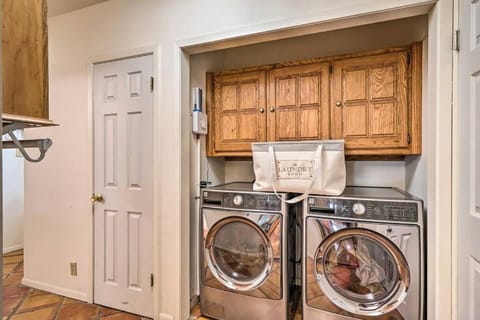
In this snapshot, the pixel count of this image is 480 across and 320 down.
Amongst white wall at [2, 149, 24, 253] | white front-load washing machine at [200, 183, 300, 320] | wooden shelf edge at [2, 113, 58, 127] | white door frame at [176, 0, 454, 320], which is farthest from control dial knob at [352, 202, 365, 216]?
white wall at [2, 149, 24, 253]

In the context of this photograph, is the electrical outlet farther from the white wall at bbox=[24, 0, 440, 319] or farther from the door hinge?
the door hinge

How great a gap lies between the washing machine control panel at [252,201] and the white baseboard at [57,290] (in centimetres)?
158

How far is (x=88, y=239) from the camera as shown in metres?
2.47

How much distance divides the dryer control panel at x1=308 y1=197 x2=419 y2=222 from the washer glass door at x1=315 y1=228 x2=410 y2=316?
104 millimetres

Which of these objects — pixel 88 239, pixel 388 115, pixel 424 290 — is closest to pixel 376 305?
pixel 424 290

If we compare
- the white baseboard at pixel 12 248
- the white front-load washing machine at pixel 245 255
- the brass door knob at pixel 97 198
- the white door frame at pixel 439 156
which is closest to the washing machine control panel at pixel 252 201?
the white front-load washing machine at pixel 245 255

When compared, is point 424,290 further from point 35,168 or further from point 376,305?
point 35,168

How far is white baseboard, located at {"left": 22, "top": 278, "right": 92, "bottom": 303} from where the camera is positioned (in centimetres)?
251

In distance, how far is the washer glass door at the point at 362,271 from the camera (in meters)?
1.69

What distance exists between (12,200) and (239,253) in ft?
12.1

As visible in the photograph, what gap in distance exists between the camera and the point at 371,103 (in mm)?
→ 2000

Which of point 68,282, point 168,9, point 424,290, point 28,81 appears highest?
point 168,9

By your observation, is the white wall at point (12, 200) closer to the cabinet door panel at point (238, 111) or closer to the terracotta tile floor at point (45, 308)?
the terracotta tile floor at point (45, 308)

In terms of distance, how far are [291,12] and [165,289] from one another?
7.06 ft
